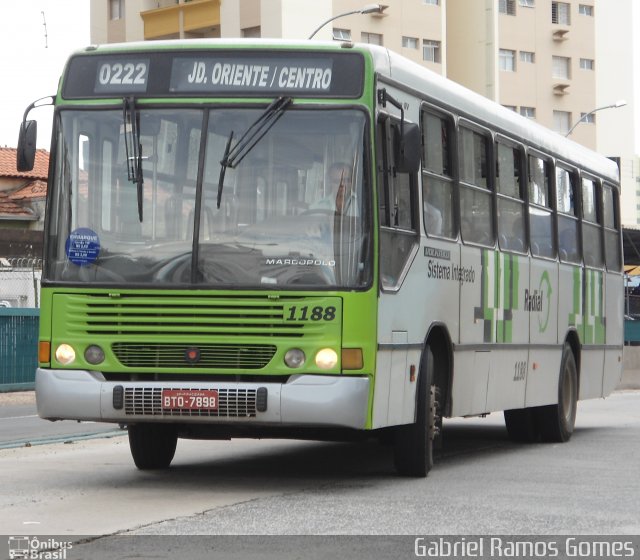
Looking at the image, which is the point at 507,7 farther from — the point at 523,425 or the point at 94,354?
the point at 94,354

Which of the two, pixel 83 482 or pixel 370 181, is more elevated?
pixel 370 181

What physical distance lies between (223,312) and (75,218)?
1332 mm

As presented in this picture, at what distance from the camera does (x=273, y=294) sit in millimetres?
11758

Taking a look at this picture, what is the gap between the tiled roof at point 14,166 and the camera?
5434 cm

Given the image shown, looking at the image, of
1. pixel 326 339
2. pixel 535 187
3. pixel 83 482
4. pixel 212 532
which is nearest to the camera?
pixel 212 532

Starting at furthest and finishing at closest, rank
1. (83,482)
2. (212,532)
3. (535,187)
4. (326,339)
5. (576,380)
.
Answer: (576,380) < (535,187) < (83,482) < (326,339) < (212,532)

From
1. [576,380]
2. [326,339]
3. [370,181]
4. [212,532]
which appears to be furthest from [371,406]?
[576,380]

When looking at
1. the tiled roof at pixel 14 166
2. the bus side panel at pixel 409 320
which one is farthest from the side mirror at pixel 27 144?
the tiled roof at pixel 14 166

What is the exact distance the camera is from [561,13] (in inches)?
3351

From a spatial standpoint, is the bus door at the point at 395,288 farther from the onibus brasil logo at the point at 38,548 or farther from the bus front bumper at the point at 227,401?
the onibus brasil logo at the point at 38,548

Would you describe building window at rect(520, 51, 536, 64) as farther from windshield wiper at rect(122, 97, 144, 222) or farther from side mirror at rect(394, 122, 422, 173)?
windshield wiper at rect(122, 97, 144, 222)

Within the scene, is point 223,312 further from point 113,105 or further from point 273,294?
point 113,105

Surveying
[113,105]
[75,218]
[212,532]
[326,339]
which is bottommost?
[212,532]

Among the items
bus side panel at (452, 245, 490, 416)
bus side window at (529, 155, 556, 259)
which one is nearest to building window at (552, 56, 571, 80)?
bus side window at (529, 155, 556, 259)
